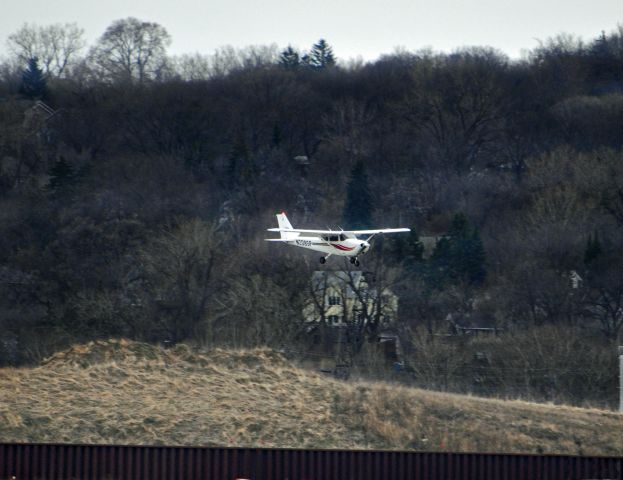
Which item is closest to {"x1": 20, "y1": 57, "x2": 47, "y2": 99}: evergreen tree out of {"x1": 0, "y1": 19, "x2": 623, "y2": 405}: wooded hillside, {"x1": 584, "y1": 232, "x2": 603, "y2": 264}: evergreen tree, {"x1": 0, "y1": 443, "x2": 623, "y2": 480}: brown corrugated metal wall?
{"x1": 0, "y1": 19, "x2": 623, "y2": 405}: wooded hillside

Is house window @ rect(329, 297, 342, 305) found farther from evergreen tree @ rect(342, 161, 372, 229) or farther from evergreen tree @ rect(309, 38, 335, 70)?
evergreen tree @ rect(309, 38, 335, 70)

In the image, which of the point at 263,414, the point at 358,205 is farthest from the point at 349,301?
the point at 263,414

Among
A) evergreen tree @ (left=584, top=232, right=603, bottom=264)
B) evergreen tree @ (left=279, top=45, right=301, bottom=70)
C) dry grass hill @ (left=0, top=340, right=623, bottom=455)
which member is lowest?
dry grass hill @ (left=0, top=340, right=623, bottom=455)

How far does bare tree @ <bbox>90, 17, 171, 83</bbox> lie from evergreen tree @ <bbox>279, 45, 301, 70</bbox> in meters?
16.1

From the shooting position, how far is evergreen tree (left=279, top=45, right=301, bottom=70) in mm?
150825

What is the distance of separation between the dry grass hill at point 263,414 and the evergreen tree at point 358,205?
45469 millimetres

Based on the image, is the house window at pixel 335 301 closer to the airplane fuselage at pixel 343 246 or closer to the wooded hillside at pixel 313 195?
the wooded hillside at pixel 313 195

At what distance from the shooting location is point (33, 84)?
138625 millimetres

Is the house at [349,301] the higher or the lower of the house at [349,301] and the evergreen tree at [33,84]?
the lower

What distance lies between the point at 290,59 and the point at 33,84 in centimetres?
3504

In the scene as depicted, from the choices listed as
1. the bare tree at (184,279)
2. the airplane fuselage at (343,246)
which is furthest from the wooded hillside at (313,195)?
the airplane fuselage at (343,246)

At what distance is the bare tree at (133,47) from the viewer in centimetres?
15350

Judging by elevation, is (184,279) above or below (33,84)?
below

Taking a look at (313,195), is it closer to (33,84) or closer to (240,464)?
(33,84)
